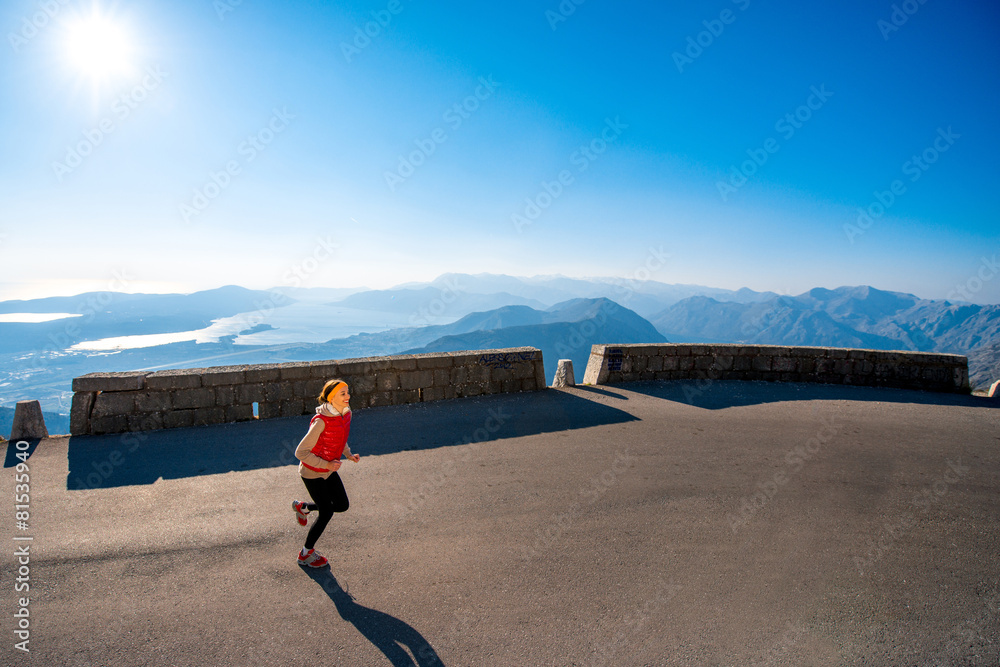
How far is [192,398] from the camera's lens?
280 inches

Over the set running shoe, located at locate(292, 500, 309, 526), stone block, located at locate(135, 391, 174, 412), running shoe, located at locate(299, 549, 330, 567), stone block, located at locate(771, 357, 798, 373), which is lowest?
running shoe, located at locate(299, 549, 330, 567)

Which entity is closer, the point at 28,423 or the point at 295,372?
the point at 28,423

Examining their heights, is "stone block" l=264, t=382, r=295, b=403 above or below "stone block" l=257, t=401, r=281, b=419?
above

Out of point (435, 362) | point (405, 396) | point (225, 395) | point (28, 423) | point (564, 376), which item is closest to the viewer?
point (28, 423)

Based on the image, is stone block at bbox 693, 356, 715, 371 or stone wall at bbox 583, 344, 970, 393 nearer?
stone wall at bbox 583, 344, 970, 393

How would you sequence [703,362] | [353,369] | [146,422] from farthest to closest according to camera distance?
[703,362]
[353,369]
[146,422]

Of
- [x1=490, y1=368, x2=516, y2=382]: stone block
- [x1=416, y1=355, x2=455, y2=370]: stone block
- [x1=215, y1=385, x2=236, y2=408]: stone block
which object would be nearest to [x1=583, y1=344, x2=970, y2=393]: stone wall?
[x1=490, y1=368, x2=516, y2=382]: stone block

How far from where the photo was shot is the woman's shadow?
283 centimetres

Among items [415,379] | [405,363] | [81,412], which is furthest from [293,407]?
[81,412]

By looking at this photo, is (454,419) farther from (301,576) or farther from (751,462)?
(751,462)

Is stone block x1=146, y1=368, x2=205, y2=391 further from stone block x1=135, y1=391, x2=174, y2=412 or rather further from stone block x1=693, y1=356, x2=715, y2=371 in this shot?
stone block x1=693, y1=356, x2=715, y2=371

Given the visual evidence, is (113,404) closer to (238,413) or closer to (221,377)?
(221,377)

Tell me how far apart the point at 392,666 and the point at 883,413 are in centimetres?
1072

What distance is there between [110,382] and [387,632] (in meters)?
6.76
